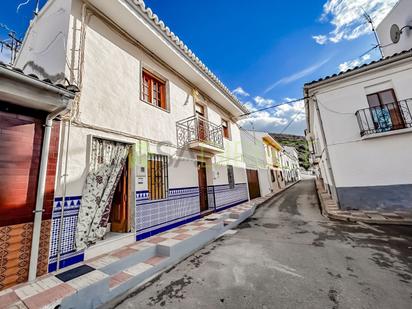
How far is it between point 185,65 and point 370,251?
303 inches

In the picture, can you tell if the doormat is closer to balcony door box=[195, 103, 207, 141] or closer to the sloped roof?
balcony door box=[195, 103, 207, 141]

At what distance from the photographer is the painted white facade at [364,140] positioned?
673cm

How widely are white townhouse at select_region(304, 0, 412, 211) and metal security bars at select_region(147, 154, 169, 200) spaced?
7.35 metres

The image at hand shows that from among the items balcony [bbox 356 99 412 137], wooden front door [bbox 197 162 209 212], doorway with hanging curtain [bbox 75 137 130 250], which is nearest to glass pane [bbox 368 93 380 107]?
balcony [bbox 356 99 412 137]

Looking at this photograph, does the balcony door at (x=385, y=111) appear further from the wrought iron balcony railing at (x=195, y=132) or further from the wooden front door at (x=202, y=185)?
the wooden front door at (x=202, y=185)

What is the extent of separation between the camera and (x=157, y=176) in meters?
5.54

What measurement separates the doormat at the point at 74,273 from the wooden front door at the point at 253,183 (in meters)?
11.1

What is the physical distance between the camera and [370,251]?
380 centimetres

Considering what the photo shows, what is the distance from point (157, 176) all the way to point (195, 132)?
2.67m

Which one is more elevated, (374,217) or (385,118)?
(385,118)

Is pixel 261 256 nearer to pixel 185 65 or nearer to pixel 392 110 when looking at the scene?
pixel 185 65

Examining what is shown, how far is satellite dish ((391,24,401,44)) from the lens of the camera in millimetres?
8903

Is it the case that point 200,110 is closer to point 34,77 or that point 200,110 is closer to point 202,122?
point 202,122

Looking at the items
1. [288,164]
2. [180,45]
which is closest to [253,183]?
[180,45]
